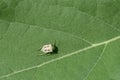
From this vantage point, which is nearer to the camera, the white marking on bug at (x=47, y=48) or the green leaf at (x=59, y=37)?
the white marking on bug at (x=47, y=48)

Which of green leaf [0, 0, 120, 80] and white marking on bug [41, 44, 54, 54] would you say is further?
green leaf [0, 0, 120, 80]

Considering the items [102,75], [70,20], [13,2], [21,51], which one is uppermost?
[13,2]

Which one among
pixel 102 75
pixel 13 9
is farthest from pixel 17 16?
pixel 102 75

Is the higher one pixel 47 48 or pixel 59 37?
pixel 59 37

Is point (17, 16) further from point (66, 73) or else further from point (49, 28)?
point (66, 73)

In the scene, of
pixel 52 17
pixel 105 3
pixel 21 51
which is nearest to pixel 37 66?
pixel 21 51

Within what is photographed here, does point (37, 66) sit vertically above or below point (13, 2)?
below

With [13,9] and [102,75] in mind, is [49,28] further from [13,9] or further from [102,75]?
[102,75]
